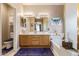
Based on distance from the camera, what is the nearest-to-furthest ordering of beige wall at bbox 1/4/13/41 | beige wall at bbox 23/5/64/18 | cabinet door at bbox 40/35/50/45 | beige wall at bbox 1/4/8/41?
cabinet door at bbox 40/35/50/45, beige wall at bbox 1/4/8/41, beige wall at bbox 1/4/13/41, beige wall at bbox 23/5/64/18

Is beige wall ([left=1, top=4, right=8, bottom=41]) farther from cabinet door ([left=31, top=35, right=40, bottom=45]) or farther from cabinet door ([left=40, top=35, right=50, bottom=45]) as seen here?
cabinet door ([left=40, top=35, right=50, bottom=45])

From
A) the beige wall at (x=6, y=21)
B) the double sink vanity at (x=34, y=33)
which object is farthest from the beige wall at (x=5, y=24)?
the double sink vanity at (x=34, y=33)

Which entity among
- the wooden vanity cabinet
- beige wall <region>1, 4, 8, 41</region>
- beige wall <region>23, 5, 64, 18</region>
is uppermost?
beige wall <region>23, 5, 64, 18</region>

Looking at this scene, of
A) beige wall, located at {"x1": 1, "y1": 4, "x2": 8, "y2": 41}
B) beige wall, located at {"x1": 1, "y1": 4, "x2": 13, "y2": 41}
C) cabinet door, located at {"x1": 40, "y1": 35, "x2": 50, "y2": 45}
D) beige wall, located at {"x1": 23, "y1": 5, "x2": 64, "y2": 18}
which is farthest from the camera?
beige wall, located at {"x1": 23, "y1": 5, "x2": 64, "y2": 18}

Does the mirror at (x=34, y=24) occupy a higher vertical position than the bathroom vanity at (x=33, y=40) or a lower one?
higher

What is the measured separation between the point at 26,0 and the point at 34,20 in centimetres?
551

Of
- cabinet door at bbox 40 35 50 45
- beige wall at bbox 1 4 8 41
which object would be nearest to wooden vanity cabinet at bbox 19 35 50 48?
cabinet door at bbox 40 35 50 45

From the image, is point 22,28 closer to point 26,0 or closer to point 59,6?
point 59,6

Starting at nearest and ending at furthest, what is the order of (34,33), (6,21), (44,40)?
(44,40) → (34,33) → (6,21)

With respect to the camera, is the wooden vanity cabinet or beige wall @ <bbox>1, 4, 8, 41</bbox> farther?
beige wall @ <bbox>1, 4, 8, 41</bbox>

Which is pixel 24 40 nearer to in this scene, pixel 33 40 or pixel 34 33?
pixel 33 40

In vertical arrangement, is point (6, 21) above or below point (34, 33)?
above

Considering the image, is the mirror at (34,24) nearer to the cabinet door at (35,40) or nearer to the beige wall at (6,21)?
the cabinet door at (35,40)

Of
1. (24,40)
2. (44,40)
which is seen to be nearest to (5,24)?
(24,40)
